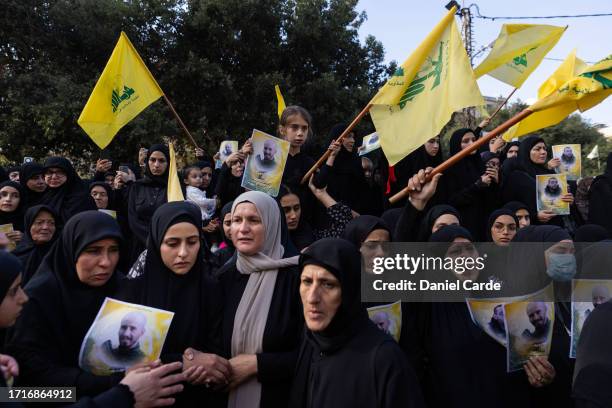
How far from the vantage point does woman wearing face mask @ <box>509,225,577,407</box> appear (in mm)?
2445

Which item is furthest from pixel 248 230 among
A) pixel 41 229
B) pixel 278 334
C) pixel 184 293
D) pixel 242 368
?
pixel 41 229

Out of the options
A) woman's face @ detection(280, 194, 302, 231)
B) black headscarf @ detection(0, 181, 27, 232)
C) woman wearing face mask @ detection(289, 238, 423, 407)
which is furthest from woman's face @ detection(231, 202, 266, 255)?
black headscarf @ detection(0, 181, 27, 232)

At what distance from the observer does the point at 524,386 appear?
2.52 metres

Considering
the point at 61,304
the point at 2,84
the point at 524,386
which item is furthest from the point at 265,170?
the point at 2,84

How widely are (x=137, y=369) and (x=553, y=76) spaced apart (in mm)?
2872

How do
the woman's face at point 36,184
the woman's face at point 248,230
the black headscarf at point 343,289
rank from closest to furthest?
the black headscarf at point 343,289
the woman's face at point 248,230
the woman's face at point 36,184

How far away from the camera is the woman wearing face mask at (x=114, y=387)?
5.51 ft

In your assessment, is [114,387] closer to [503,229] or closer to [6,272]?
[6,272]

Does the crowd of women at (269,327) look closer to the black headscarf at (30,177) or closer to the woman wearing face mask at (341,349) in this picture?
the woman wearing face mask at (341,349)

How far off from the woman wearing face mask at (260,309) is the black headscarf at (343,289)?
394mm

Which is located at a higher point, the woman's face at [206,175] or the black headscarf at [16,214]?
the woman's face at [206,175]

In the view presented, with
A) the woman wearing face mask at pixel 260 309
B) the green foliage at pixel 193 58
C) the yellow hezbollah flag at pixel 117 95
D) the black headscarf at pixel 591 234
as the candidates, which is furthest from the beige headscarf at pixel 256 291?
the green foliage at pixel 193 58

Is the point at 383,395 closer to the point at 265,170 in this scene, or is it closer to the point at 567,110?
the point at 567,110

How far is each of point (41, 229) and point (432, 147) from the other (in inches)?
142
